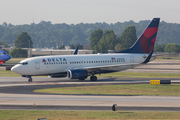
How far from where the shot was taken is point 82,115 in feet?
80.7

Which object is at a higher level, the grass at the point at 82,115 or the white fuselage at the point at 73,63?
the white fuselage at the point at 73,63

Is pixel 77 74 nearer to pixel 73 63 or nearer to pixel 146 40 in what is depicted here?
pixel 73 63

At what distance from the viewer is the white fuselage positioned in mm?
49875

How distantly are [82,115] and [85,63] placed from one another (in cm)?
2898

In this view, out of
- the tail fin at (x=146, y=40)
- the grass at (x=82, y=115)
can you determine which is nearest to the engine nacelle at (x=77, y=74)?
the tail fin at (x=146, y=40)

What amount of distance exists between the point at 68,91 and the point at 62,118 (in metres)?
15.2

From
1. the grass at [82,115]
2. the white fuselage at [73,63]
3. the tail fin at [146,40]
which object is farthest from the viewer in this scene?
the tail fin at [146,40]

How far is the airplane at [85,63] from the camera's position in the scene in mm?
49969

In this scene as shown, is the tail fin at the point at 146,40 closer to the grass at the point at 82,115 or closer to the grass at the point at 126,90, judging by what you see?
the grass at the point at 126,90

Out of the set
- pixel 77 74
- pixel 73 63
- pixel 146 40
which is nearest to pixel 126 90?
pixel 77 74

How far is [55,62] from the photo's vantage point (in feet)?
167

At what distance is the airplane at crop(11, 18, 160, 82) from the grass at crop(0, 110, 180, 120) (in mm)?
24491

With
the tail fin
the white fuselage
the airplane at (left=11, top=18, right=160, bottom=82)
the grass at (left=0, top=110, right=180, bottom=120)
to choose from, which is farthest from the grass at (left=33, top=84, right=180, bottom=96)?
Answer: the tail fin

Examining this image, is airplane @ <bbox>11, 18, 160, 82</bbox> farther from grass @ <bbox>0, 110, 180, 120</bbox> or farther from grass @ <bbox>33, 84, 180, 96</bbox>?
grass @ <bbox>0, 110, 180, 120</bbox>
